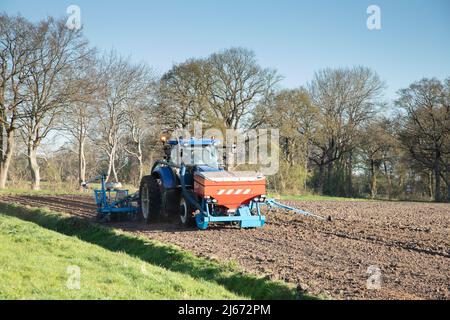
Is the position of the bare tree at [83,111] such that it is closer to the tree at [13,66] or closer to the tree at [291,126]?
the tree at [13,66]

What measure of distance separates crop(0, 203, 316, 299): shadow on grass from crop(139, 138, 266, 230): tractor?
1.43 m

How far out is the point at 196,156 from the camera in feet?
41.5

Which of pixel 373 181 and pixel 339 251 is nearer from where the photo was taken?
pixel 339 251

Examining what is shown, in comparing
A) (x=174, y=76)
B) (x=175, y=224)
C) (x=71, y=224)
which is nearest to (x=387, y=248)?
(x=175, y=224)

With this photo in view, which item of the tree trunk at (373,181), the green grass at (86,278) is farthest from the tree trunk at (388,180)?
the green grass at (86,278)

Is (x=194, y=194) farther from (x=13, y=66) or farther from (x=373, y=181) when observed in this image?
(x=373, y=181)

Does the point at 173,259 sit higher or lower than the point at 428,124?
lower

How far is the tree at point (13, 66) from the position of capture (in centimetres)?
2541

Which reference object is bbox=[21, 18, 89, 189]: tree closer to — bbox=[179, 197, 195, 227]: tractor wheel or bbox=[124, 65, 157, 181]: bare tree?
bbox=[124, 65, 157, 181]: bare tree

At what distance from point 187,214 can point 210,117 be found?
72.7 ft

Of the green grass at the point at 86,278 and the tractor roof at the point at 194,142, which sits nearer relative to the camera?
the green grass at the point at 86,278

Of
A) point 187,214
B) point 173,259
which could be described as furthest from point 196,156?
point 173,259
